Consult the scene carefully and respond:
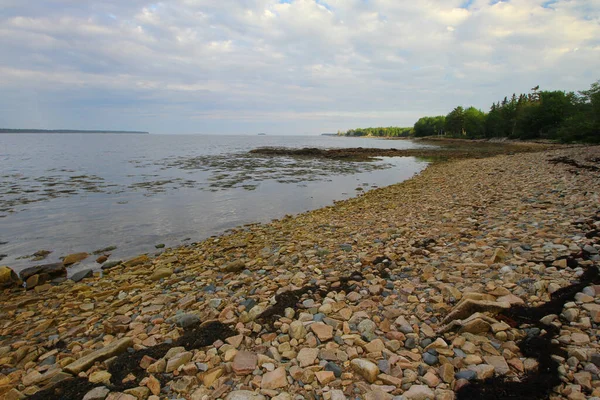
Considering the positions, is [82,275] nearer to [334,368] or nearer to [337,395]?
[334,368]

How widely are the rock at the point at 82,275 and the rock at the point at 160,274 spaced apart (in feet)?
8.21

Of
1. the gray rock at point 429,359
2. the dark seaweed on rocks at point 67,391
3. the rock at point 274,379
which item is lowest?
the dark seaweed on rocks at point 67,391

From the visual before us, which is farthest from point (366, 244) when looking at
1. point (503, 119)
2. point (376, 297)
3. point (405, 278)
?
point (503, 119)

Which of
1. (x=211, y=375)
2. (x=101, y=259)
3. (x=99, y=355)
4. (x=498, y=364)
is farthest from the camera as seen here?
(x=101, y=259)

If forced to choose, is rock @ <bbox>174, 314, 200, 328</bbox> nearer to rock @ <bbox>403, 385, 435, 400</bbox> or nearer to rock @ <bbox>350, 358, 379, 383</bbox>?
rock @ <bbox>350, 358, 379, 383</bbox>

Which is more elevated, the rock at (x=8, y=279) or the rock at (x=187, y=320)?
the rock at (x=187, y=320)

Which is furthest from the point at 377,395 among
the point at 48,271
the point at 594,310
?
the point at 48,271

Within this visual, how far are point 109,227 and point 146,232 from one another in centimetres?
232

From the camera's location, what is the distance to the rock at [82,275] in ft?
29.5

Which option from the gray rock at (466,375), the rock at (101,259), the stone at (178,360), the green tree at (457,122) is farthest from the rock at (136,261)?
the green tree at (457,122)

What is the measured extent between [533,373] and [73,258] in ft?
42.2

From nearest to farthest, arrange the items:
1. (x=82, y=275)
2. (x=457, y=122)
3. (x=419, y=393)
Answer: (x=419, y=393) → (x=82, y=275) → (x=457, y=122)

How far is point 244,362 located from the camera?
3.98m

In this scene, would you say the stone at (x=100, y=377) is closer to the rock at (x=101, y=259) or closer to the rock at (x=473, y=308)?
the rock at (x=473, y=308)
